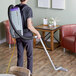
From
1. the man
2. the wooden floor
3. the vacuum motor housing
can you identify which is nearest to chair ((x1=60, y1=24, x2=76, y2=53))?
the wooden floor

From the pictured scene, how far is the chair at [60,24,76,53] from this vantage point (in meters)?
4.46

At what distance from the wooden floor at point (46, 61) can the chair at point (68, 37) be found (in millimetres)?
192

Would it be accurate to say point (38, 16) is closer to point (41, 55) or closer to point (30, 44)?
point (41, 55)

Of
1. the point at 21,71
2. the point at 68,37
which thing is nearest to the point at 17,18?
the point at 21,71

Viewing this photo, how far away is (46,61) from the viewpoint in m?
4.20

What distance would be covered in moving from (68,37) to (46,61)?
0.87m

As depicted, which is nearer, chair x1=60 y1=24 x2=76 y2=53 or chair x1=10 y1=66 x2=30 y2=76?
chair x1=10 y1=66 x2=30 y2=76

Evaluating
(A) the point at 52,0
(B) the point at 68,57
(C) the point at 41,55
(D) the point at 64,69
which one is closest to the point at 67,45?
(B) the point at 68,57

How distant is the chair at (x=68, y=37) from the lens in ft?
14.6

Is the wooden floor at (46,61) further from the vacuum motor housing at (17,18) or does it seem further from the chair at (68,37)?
the vacuum motor housing at (17,18)

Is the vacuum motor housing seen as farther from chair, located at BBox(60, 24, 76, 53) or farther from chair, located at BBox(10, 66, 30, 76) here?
chair, located at BBox(60, 24, 76, 53)

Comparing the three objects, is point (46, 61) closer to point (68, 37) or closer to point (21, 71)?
point (68, 37)

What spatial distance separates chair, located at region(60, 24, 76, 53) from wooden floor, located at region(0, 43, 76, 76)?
19 cm

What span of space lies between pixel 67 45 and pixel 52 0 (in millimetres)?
1443
